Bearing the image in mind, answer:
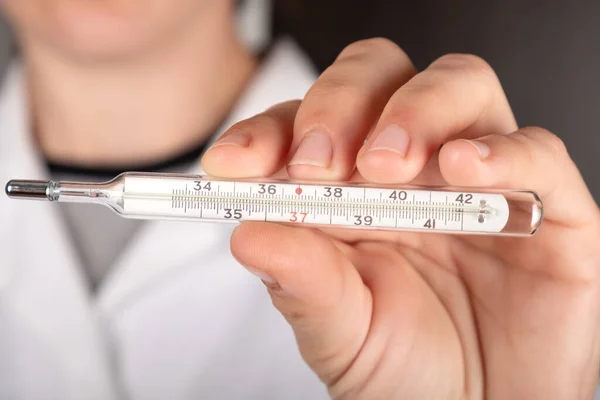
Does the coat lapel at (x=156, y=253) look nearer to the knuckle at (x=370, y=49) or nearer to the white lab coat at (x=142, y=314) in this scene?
the white lab coat at (x=142, y=314)

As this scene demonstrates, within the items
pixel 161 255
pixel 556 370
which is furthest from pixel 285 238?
pixel 161 255

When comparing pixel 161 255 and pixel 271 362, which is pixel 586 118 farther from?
pixel 161 255

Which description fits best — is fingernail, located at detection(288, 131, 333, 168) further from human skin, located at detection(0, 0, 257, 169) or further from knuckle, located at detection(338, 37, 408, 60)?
human skin, located at detection(0, 0, 257, 169)

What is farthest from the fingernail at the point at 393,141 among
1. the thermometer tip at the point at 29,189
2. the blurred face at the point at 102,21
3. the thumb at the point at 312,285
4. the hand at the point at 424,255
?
the blurred face at the point at 102,21

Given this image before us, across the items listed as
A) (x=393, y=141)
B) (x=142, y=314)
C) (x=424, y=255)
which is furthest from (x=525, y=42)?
(x=142, y=314)

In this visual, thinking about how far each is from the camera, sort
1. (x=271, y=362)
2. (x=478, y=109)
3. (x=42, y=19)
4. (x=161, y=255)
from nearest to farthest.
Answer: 1. (x=478, y=109)
2. (x=42, y=19)
3. (x=161, y=255)
4. (x=271, y=362)

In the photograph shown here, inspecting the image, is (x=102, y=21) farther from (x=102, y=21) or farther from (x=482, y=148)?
(x=482, y=148)
